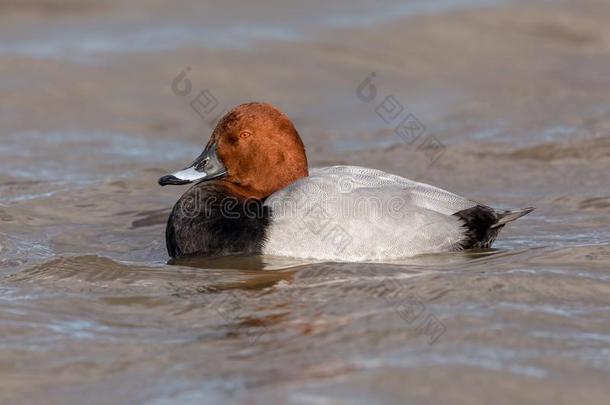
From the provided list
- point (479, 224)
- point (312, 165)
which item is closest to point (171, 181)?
point (479, 224)

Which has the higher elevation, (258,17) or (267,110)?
(258,17)

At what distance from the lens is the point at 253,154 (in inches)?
225

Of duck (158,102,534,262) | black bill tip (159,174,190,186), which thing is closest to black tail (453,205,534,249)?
duck (158,102,534,262)

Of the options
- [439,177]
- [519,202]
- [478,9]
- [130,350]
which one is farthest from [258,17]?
[130,350]

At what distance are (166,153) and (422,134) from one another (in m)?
1.97

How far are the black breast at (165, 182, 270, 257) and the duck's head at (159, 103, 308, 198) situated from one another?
0.10 metres

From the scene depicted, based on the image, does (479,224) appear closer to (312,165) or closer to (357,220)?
(357,220)

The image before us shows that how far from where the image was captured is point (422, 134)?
8.37 meters

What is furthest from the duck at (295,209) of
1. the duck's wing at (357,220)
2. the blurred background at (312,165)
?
the blurred background at (312,165)

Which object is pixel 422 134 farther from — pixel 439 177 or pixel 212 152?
pixel 212 152

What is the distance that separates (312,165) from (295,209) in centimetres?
261

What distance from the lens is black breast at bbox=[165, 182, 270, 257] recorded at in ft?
17.5

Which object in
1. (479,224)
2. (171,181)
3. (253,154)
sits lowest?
(479,224)

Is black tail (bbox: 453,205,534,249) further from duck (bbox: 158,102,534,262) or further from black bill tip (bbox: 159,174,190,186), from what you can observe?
black bill tip (bbox: 159,174,190,186)
